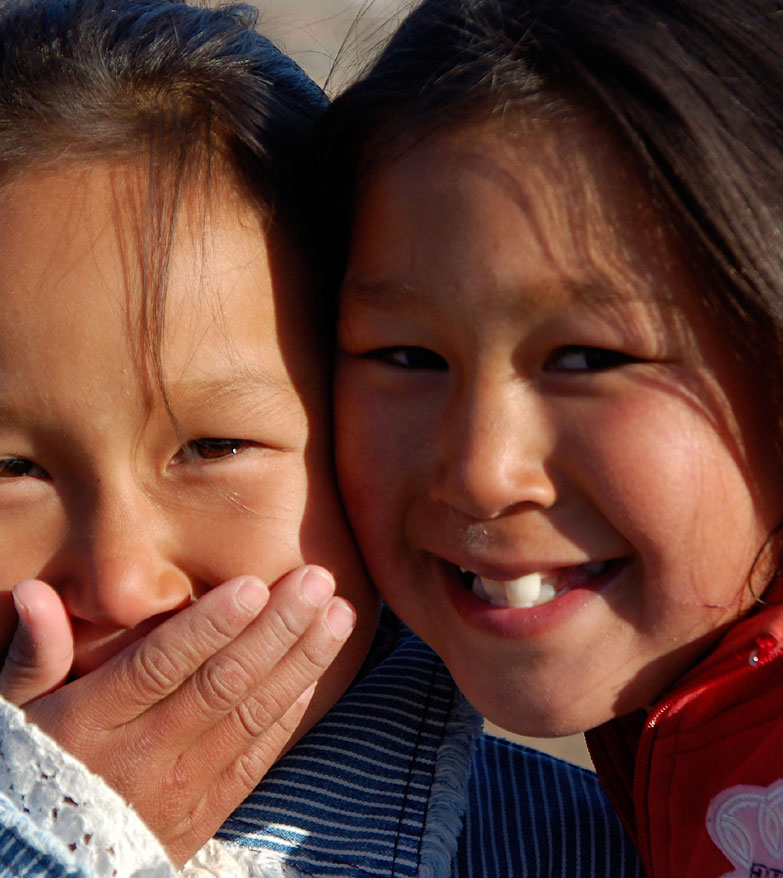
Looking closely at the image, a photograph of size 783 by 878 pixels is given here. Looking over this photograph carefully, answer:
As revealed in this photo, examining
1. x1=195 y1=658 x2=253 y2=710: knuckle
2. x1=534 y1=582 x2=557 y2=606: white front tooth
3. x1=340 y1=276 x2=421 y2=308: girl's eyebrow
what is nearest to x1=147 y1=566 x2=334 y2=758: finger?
x1=195 y1=658 x2=253 y2=710: knuckle

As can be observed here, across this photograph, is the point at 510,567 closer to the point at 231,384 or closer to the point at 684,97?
the point at 231,384

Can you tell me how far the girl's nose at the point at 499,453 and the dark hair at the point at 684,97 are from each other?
11.9 inches

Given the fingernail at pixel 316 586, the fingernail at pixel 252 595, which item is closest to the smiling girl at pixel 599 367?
the fingernail at pixel 316 586

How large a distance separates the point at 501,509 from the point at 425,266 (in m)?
0.37

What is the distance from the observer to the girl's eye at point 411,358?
5.44 feet

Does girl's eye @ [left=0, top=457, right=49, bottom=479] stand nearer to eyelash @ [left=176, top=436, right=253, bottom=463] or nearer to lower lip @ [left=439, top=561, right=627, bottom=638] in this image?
eyelash @ [left=176, top=436, right=253, bottom=463]

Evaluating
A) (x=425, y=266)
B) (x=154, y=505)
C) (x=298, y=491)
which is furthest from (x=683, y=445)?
(x=154, y=505)

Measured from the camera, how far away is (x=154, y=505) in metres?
1.64

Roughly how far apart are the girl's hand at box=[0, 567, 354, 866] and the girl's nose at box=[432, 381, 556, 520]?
326 millimetres

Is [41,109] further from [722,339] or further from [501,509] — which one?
[722,339]

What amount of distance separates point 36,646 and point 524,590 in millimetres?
730

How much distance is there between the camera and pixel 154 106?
174 cm

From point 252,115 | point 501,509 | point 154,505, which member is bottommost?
point 154,505

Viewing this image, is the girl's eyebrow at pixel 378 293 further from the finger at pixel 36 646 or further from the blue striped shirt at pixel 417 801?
the blue striped shirt at pixel 417 801
